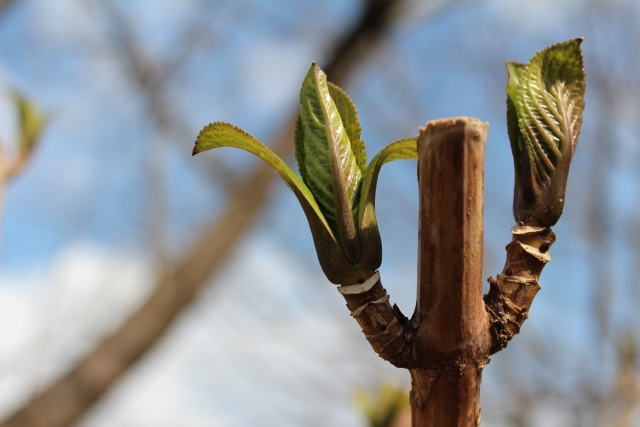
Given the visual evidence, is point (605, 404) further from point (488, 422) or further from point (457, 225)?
point (457, 225)

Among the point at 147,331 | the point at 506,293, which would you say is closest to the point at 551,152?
the point at 506,293

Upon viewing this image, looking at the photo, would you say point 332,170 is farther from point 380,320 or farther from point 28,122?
point 28,122

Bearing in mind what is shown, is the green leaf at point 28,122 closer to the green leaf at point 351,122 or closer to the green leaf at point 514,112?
the green leaf at point 351,122

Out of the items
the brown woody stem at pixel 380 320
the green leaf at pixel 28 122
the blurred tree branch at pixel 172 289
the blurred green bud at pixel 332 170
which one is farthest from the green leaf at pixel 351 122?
the blurred tree branch at pixel 172 289

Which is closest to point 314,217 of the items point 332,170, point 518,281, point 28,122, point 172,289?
point 332,170

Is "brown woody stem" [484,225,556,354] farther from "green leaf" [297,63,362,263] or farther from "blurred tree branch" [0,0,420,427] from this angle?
"blurred tree branch" [0,0,420,427]
